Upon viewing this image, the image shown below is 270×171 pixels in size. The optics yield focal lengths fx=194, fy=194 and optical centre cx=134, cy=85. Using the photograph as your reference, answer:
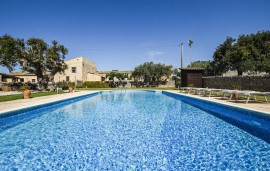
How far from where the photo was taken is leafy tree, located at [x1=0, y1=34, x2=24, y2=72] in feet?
71.1

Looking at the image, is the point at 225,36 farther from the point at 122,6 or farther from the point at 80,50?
the point at 80,50

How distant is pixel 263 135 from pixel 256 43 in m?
39.1

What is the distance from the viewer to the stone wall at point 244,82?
51.1ft

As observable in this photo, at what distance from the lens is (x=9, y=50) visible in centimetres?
2184

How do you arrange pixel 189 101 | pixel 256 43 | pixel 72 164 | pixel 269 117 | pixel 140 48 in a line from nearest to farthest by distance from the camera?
1. pixel 72 164
2. pixel 269 117
3. pixel 189 101
4. pixel 256 43
5. pixel 140 48

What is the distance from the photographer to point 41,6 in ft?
72.1

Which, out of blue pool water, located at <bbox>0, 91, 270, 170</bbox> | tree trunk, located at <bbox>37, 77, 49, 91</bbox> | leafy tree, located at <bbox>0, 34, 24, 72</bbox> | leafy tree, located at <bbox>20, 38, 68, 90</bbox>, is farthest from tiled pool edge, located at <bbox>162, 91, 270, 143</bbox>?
leafy tree, located at <bbox>0, 34, 24, 72</bbox>

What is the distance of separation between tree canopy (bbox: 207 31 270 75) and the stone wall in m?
16.3

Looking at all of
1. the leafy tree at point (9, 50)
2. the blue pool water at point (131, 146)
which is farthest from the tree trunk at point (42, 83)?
the blue pool water at point (131, 146)

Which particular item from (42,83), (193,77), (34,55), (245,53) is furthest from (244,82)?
(42,83)

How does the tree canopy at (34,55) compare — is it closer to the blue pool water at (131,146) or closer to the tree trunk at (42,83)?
the tree trunk at (42,83)

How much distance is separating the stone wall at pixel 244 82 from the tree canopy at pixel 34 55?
19002 mm

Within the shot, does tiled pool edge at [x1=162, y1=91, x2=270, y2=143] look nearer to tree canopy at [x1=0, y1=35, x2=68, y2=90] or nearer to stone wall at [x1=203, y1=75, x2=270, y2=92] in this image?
stone wall at [x1=203, y1=75, x2=270, y2=92]

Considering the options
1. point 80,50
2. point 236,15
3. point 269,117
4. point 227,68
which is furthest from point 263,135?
point 80,50
